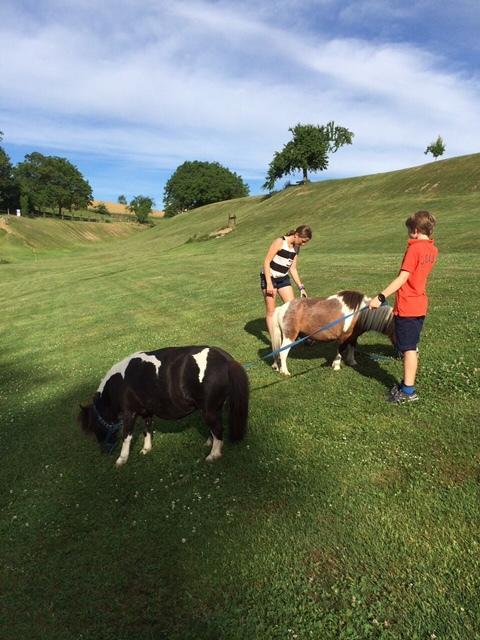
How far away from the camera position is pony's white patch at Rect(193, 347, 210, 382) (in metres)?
5.85

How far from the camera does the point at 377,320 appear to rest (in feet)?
27.4

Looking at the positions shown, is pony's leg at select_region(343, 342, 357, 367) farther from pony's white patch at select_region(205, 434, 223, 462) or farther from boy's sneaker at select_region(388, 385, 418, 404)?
pony's white patch at select_region(205, 434, 223, 462)

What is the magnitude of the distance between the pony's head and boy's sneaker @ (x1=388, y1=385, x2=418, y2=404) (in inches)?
187

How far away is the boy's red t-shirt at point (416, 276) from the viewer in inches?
242

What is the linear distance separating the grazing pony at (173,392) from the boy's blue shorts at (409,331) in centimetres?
268

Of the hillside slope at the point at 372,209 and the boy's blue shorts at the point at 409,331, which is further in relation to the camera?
the hillside slope at the point at 372,209

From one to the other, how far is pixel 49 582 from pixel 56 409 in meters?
5.14

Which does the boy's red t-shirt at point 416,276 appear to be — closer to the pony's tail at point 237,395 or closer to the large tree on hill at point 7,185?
the pony's tail at point 237,395

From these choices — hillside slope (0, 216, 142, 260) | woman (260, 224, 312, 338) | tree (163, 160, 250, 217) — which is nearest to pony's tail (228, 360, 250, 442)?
woman (260, 224, 312, 338)

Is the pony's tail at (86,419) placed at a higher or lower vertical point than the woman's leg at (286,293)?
lower

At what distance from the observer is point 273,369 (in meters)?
9.45

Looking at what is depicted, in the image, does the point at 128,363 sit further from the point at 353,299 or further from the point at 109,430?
the point at 353,299

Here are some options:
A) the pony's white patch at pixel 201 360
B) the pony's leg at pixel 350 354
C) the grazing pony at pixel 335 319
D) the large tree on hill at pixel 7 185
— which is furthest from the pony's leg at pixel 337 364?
the large tree on hill at pixel 7 185

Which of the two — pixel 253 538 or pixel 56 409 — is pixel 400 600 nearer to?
pixel 253 538
